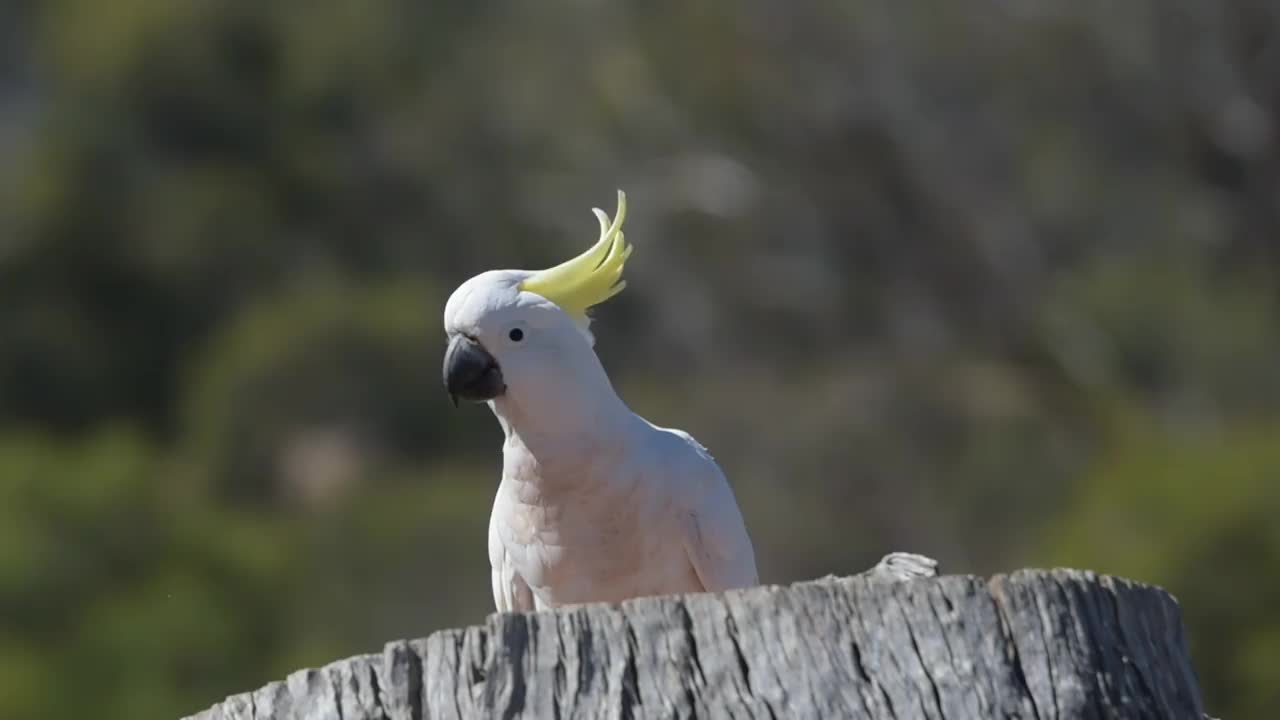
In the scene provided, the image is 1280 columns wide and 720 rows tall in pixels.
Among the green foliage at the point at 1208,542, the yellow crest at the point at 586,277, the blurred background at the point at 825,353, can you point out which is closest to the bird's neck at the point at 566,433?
the yellow crest at the point at 586,277

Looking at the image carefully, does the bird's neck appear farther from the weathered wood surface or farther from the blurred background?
the blurred background

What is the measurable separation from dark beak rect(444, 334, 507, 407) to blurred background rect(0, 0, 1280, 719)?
9.24 metres

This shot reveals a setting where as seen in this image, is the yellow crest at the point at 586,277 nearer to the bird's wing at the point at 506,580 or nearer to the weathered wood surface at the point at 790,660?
the bird's wing at the point at 506,580

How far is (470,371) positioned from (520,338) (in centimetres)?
12

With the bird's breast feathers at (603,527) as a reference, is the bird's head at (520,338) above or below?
above

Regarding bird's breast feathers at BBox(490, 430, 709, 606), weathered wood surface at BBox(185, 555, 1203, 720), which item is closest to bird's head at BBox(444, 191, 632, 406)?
bird's breast feathers at BBox(490, 430, 709, 606)

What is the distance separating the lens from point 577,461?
4.58m

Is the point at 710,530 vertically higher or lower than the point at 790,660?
higher

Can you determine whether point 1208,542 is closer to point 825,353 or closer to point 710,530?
point 825,353

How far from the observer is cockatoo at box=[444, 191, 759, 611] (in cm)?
452

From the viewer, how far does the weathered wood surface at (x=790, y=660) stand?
9.47 feet

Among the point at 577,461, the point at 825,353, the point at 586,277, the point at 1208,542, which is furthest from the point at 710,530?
the point at 825,353

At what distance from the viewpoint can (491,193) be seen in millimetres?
22422

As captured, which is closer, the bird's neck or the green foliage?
the bird's neck
